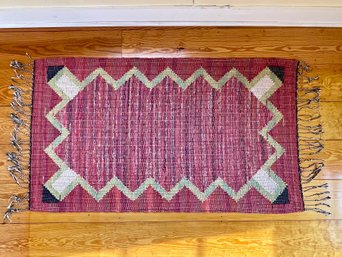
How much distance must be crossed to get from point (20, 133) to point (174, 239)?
62 centimetres

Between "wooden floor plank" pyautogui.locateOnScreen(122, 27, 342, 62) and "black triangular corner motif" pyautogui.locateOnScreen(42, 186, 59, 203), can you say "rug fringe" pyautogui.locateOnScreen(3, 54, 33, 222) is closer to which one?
"black triangular corner motif" pyautogui.locateOnScreen(42, 186, 59, 203)

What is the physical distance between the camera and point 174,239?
129 cm

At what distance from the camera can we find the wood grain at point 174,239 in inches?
50.5

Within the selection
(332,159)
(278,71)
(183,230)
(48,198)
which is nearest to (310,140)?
(332,159)

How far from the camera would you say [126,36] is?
1.37m

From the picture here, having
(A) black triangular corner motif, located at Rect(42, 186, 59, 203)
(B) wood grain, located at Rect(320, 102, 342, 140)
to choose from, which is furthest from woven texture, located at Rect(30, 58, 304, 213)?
(B) wood grain, located at Rect(320, 102, 342, 140)

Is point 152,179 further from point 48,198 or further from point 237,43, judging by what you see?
point 237,43

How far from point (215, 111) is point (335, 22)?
51 cm

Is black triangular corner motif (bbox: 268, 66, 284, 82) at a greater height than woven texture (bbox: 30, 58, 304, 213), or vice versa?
black triangular corner motif (bbox: 268, 66, 284, 82)

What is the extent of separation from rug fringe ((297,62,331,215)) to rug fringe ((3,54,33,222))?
0.91m

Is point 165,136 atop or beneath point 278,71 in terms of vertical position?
beneath

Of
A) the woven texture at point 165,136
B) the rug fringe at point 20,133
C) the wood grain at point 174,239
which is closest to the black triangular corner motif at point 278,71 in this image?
the woven texture at point 165,136

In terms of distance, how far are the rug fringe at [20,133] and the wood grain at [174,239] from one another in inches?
3.2

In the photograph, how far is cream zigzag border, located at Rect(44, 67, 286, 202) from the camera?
1.29 metres
